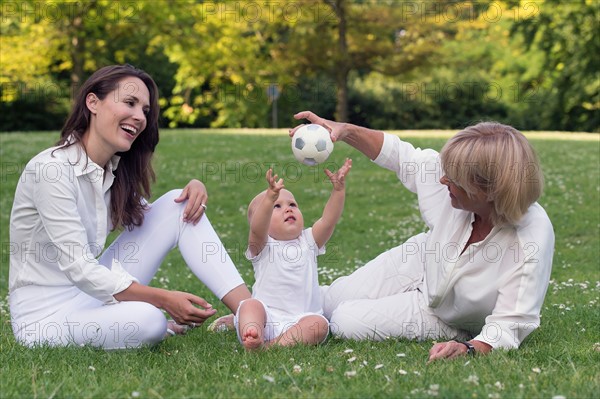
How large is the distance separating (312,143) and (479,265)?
1.31m

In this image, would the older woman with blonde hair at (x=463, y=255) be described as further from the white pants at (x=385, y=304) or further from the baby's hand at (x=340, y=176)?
the baby's hand at (x=340, y=176)

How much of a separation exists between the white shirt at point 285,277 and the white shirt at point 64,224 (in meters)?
0.93

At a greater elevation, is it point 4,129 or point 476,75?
point 476,75

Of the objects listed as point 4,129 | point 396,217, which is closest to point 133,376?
point 396,217

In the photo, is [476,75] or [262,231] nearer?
[262,231]

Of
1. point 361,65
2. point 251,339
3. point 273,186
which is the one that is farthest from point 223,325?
point 361,65

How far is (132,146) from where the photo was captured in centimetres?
511

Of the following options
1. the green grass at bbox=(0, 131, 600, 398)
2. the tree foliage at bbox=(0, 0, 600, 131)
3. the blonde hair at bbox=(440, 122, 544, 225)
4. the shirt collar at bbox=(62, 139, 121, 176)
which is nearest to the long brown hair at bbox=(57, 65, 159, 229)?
the shirt collar at bbox=(62, 139, 121, 176)

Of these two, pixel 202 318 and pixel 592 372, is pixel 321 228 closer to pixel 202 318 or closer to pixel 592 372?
pixel 202 318

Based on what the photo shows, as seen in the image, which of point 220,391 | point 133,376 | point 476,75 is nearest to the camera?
point 220,391

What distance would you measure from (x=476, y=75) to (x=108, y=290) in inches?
1557

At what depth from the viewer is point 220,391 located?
3.44 metres

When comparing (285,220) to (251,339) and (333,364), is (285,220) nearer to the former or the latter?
(251,339)

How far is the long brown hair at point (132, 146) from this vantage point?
15.7 feet
